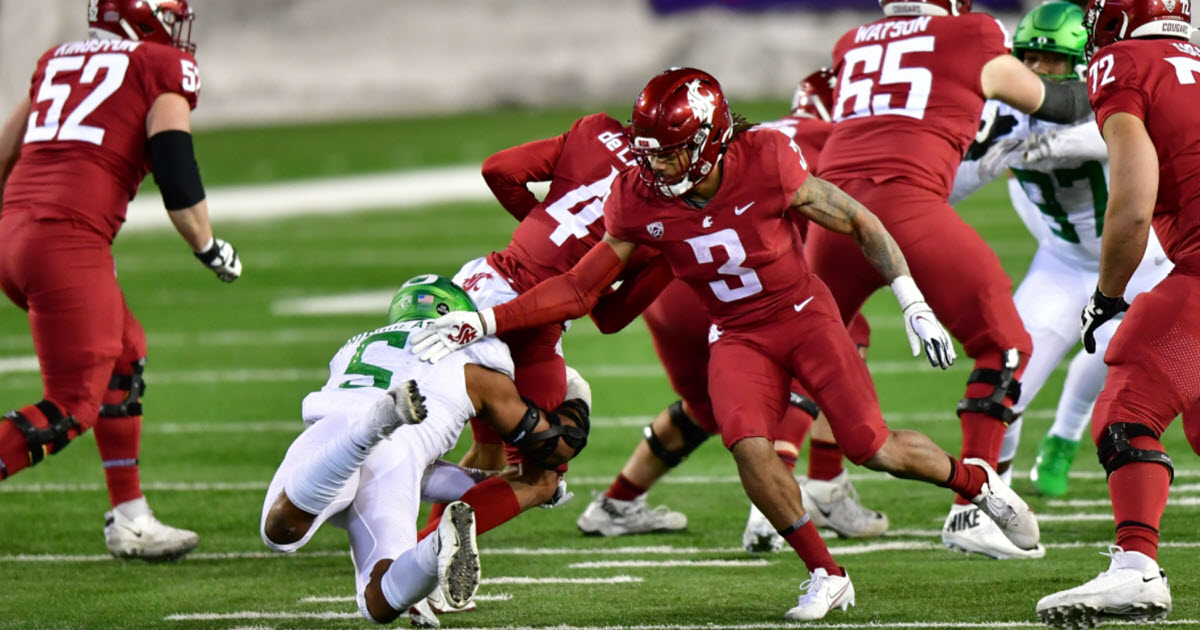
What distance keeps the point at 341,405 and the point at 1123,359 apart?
2.08 m

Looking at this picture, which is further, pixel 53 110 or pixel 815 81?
pixel 815 81

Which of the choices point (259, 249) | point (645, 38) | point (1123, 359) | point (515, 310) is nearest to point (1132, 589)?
point (1123, 359)

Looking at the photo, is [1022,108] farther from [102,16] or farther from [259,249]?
[259,249]

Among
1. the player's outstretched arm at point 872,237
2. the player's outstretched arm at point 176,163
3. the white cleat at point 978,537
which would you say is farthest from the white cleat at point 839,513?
the player's outstretched arm at point 176,163

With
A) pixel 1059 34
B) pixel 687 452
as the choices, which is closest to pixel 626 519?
pixel 687 452

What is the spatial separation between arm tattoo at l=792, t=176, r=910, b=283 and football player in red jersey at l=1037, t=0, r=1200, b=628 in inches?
24.3

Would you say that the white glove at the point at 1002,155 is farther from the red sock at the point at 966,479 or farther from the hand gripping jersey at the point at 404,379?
the hand gripping jersey at the point at 404,379

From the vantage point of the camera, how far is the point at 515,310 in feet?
16.0

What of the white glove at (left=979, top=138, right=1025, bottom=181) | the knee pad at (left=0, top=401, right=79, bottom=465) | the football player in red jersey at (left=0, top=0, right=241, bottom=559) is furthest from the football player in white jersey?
the knee pad at (left=0, top=401, right=79, bottom=465)

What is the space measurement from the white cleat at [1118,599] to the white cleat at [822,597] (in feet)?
1.77

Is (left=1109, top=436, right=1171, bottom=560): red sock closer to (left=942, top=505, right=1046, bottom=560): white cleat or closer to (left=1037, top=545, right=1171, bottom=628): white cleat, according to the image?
(left=1037, top=545, right=1171, bottom=628): white cleat

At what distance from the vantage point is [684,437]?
605cm

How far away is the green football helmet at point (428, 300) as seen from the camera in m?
4.98

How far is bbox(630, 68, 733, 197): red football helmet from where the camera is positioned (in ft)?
15.3
